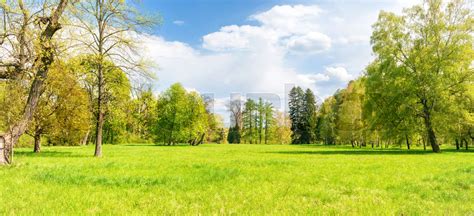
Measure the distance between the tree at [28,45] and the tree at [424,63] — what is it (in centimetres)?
3481

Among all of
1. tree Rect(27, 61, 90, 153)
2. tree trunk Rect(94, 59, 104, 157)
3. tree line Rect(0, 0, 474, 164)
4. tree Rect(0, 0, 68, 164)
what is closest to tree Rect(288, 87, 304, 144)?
tree line Rect(0, 0, 474, 164)

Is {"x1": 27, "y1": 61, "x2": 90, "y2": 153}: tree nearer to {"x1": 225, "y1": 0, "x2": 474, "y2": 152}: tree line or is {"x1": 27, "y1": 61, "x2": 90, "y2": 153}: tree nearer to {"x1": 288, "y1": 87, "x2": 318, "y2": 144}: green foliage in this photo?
{"x1": 225, "y1": 0, "x2": 474, "y2": 152}: tree line

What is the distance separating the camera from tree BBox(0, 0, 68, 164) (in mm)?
17672

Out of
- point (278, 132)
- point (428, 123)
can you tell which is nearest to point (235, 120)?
point (278, 132)

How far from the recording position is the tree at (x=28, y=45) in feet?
58.0

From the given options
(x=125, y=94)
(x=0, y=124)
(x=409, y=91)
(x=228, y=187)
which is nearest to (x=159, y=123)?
(x=0, y=124)

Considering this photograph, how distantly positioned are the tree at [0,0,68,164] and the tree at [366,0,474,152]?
34.8 m

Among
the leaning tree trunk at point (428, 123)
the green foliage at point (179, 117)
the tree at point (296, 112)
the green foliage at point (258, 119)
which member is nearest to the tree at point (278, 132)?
the green foliage at point (258, 119)

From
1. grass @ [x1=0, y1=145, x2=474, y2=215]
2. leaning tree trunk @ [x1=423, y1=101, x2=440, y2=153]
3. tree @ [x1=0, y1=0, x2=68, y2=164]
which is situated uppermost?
tree @ [x1=0, y1=0, x2=68, y2=164]

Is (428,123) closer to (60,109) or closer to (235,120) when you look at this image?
(60,109)

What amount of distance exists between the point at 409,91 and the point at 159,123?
5464cm

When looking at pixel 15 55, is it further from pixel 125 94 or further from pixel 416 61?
pixel 416 61

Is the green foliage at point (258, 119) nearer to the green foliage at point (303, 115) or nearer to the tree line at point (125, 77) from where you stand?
the green foliage at point (303, 115)

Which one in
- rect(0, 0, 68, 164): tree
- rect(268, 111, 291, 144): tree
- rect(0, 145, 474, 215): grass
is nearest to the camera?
rect(0, 145, 474, 215): grass
